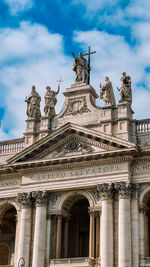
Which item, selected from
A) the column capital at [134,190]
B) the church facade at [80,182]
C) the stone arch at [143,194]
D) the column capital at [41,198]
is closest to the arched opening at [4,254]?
the church facade at [80,182]

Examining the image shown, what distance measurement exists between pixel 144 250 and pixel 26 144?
1112cm

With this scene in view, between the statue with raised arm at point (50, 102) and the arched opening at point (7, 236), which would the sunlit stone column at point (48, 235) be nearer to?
the arched opening at point (7, 236)

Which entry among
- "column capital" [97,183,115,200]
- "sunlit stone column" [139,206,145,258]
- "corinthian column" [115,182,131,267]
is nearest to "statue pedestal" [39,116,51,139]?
"column capital" [97,183,115,200]


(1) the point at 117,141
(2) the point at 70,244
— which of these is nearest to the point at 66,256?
(2) the point at 70,244

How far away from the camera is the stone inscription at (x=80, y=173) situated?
31.8 m

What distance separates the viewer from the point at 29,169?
3419 cm

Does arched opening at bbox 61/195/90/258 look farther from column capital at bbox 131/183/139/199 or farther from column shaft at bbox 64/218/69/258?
column capital at bbox 131/183/139/199

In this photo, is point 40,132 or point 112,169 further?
point 40,132

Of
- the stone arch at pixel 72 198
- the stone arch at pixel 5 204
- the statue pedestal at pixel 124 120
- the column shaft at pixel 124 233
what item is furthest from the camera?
the stone arch at pixel 5 204

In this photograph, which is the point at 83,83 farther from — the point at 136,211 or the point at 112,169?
the point at 136,211

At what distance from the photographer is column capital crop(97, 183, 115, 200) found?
1233 inches

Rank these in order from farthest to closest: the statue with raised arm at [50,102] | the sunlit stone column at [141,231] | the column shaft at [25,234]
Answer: the statue with raised arm at [50,102]
the column shaft at [25,234]
the sunlit stone column at [141,231]

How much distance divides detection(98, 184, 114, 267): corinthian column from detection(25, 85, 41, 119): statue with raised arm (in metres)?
8.06

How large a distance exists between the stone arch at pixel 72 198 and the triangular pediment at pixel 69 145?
2.34m
